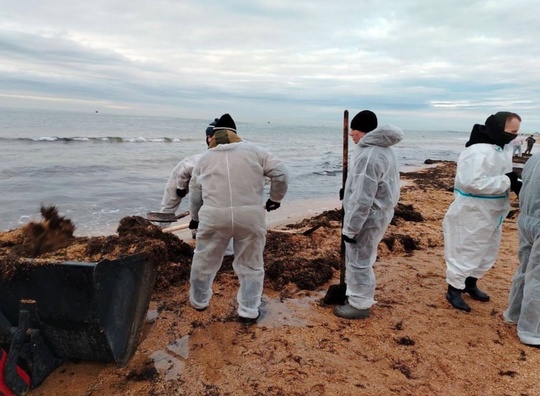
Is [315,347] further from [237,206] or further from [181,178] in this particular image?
[181,178]

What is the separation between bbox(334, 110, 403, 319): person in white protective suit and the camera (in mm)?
3293

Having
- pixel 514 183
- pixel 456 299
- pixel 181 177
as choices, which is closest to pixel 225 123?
pixel 181 177

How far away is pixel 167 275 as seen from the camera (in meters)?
4.39

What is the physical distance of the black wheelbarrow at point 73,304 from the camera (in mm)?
2475

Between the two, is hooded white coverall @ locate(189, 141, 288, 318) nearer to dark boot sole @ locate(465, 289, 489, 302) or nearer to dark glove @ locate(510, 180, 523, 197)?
dark glove @ locate(510, 180, 523, 197)

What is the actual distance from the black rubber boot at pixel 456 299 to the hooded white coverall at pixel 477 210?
0.08 meters

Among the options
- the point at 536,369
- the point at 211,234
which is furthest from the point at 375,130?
the point at 536,369

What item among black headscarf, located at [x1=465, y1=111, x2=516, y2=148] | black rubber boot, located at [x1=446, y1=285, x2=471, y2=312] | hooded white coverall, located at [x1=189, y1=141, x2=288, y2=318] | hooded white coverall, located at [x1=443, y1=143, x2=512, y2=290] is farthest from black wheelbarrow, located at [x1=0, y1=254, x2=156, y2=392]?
black headscarf, located at [x1=465, y1=111, x2=516, y2=148]

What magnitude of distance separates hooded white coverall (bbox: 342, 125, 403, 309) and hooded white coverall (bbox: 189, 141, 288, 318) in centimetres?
64

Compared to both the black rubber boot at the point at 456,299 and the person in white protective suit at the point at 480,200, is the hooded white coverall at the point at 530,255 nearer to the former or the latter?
the person in white protective suit at the point at 480,200

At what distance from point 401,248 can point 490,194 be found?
243cm

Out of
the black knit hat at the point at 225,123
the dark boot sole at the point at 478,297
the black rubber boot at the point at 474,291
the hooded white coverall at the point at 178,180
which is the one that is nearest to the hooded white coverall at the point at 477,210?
the black rubber boot at the point at 474,291

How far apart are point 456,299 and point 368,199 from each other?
65.4 inches

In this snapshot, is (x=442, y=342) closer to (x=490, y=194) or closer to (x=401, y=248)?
(x=490, y=194)
